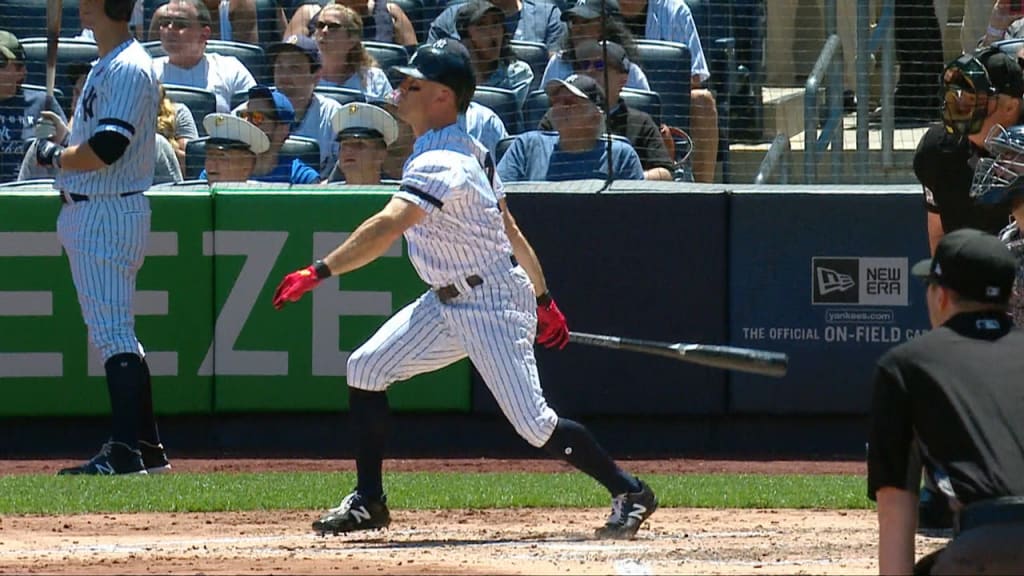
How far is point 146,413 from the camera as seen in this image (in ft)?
27.1

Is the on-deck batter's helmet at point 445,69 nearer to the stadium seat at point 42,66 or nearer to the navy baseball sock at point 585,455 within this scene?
the navy baseball sock at point 585,455

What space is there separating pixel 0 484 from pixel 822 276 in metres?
4.29

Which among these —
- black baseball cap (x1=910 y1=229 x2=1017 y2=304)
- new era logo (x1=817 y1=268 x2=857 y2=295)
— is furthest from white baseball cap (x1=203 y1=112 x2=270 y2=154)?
black baseball cap (x1=910 y1=229 x2=1017 y2=304)

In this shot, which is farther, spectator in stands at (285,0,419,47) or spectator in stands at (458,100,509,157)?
spectator in stands at (285,0,419,47)

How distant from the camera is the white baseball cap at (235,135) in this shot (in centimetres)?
952

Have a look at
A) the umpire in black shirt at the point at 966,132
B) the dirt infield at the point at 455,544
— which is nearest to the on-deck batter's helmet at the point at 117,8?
the dirt infield at the point at 455,544

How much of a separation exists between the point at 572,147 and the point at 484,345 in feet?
12.0

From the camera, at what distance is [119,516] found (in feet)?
22.5

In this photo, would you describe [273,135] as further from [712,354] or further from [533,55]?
[712,354]

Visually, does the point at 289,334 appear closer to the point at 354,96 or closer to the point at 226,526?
the point at 354,96

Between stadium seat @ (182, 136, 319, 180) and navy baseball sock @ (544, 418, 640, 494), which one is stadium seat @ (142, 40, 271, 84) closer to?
stadium seat @ (182, 136, 319, 180)

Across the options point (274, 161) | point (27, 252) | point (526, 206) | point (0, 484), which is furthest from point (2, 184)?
point (526, 206)

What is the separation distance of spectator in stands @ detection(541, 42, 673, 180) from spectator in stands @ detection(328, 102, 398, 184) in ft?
2.84

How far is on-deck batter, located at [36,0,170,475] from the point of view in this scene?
8.04m
